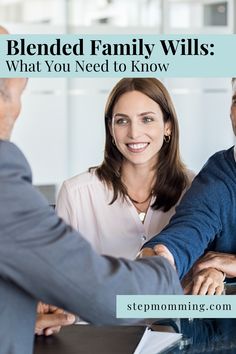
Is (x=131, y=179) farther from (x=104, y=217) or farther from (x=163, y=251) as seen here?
(x=163, y=251)

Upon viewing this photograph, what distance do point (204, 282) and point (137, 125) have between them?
0.74 feet

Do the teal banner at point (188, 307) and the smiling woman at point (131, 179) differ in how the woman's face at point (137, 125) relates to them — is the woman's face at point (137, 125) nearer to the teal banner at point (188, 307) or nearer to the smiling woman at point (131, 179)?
the smiling woman at point (131, 179)

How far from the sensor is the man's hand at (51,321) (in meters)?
0.82

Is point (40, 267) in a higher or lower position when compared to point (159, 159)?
lower

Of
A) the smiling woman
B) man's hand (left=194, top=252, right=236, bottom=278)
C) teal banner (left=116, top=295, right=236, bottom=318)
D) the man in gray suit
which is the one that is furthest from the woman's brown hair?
the man in gray suit

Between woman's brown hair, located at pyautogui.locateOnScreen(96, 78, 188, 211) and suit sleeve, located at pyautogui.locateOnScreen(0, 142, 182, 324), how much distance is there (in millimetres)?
418

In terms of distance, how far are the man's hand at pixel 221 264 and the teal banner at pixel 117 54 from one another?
26cm

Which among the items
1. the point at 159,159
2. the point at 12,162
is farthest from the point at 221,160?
the point at 12,162

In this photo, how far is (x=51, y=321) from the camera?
820 millimetres

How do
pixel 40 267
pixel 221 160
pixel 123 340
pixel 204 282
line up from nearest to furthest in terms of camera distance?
pixel 40 267, pixel 123 340, pixel 204 282, pixel 221 160

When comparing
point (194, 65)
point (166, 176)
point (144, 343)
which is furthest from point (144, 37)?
point (144, 343)

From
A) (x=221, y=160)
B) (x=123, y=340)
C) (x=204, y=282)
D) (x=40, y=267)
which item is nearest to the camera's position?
(x=40, y=267)

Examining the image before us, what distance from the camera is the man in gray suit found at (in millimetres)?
521

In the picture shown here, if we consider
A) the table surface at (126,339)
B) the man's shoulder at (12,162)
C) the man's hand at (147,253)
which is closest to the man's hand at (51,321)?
the table surface at (126,339)
